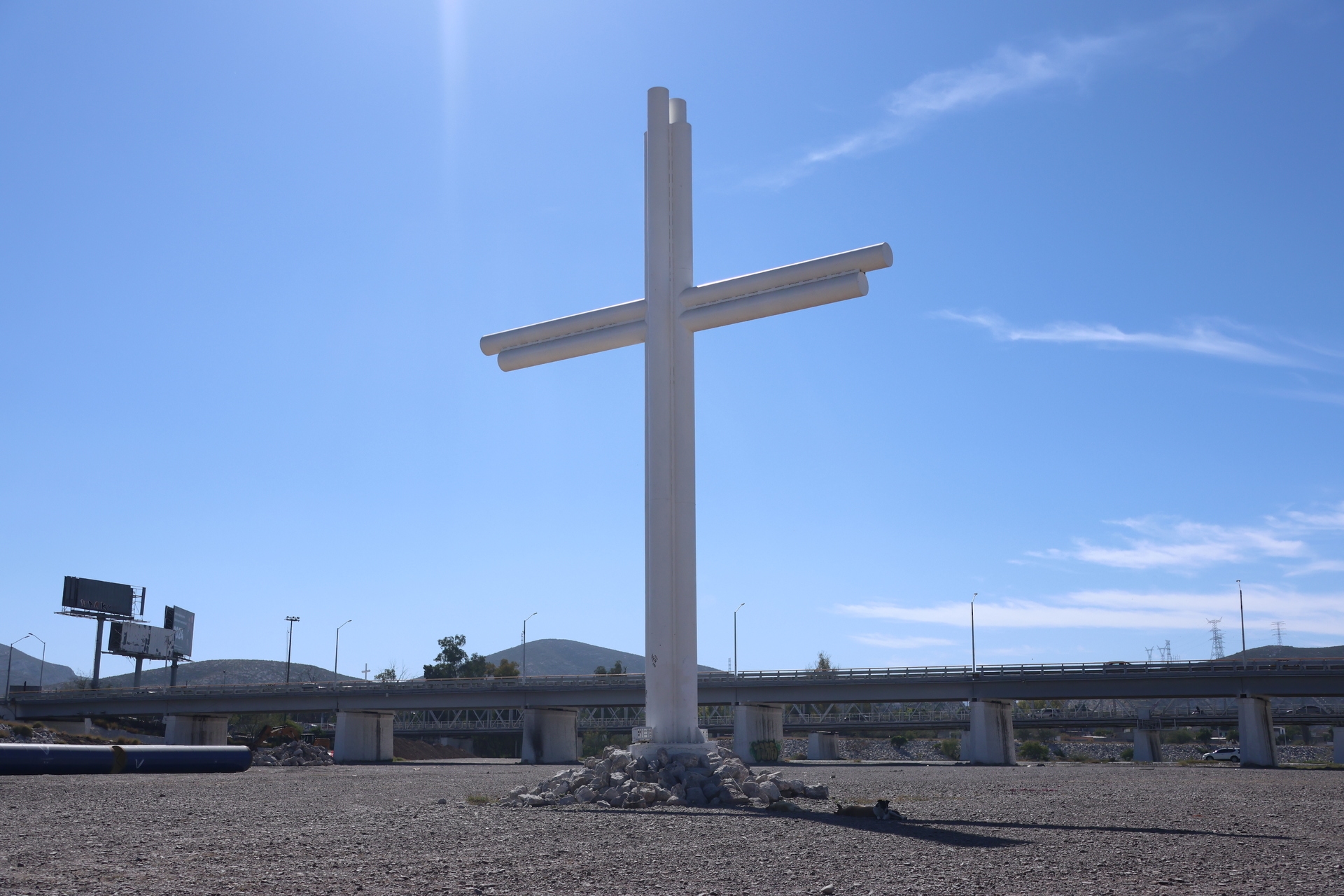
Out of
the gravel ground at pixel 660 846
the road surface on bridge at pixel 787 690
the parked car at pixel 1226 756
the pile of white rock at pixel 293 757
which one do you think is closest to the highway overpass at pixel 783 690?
the road surface on bridge at pixel 787 690

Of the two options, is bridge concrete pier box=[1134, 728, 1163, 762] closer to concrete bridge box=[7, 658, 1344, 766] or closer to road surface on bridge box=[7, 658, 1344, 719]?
concrete bridge box=[7, 658, 1344, 766]

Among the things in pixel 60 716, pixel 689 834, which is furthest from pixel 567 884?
pixel 60 716

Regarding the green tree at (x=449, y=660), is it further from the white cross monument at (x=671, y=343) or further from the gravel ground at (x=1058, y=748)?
the white cross monument at (x=671, y=343)

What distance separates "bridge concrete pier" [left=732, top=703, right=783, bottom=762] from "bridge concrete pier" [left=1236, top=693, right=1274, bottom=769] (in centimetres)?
2773

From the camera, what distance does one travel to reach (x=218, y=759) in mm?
39219

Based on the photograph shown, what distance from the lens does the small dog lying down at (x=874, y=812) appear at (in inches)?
711

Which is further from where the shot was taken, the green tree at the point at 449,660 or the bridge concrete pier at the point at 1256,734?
the green tree at the point at 449,660

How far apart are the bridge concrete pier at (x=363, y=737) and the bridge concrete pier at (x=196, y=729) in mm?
12706

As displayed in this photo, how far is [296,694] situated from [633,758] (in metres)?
65.2

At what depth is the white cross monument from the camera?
2372 cm

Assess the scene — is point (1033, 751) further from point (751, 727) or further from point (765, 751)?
point (765, 751)

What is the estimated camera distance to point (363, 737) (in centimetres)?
7875

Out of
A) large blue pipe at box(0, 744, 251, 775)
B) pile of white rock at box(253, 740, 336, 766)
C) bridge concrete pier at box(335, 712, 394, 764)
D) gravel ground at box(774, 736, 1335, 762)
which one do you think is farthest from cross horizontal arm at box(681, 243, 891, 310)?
gravel ground at box(774, 736, 1335, 762)

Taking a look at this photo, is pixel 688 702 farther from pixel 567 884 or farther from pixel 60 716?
pixel 60 716
